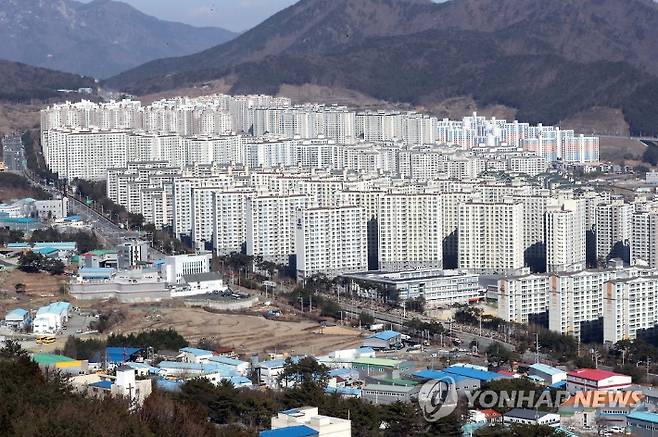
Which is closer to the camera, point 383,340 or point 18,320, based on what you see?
point 383,340

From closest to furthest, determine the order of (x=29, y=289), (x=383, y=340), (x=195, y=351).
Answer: (x=195, y=351)
(x=383, y=340)
(x=29, y=289)

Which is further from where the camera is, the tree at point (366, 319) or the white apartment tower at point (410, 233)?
the white apartment tower at point (410, 233)

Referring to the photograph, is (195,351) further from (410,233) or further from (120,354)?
(410,233)

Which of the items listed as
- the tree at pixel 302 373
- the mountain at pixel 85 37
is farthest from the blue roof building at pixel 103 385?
the mountain at pixel 85 37

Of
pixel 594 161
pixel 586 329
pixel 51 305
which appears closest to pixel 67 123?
pixel 594 161

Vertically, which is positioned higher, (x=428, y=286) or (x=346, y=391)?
(x=428, y=286)

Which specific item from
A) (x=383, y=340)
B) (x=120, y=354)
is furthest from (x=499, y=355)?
(x=120, y=354)

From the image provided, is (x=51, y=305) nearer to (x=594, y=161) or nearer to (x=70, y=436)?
(x=70, y=436)

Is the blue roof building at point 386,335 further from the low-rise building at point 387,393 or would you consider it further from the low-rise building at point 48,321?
the low-rise building at point 48,321

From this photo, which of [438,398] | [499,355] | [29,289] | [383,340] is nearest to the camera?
[438,398]
